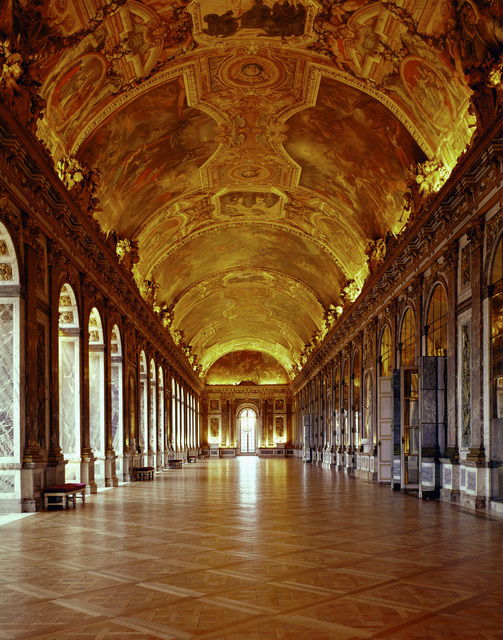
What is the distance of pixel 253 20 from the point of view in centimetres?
1562

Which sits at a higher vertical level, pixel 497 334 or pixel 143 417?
pixel 497 334

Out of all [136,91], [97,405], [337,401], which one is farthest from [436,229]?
[337,401]

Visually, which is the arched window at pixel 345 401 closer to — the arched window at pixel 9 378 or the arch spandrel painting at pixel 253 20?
the arch spandrel painting at pixel 253 20

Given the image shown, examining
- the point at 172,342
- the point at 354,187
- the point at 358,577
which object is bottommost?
the point at 358,577

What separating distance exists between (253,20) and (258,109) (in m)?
4.40

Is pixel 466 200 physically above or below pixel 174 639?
above

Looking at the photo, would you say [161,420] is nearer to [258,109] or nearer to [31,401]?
[258,109]

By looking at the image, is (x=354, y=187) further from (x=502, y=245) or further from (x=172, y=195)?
(x=502, y=245)

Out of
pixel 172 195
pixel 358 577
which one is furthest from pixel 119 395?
pixel 358 577

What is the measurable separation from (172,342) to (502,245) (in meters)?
27.3

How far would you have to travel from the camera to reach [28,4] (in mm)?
12172

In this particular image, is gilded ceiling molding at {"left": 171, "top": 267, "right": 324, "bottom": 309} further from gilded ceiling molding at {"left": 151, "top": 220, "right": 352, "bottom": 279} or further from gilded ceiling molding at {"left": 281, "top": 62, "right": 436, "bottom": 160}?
gilded ceiling molding at {"left": 281, "top": 62, "right": 436, "bottom": 160}

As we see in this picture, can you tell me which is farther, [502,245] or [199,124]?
[199,124]

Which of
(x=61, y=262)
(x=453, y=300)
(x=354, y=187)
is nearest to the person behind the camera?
(x=453, y=300)
